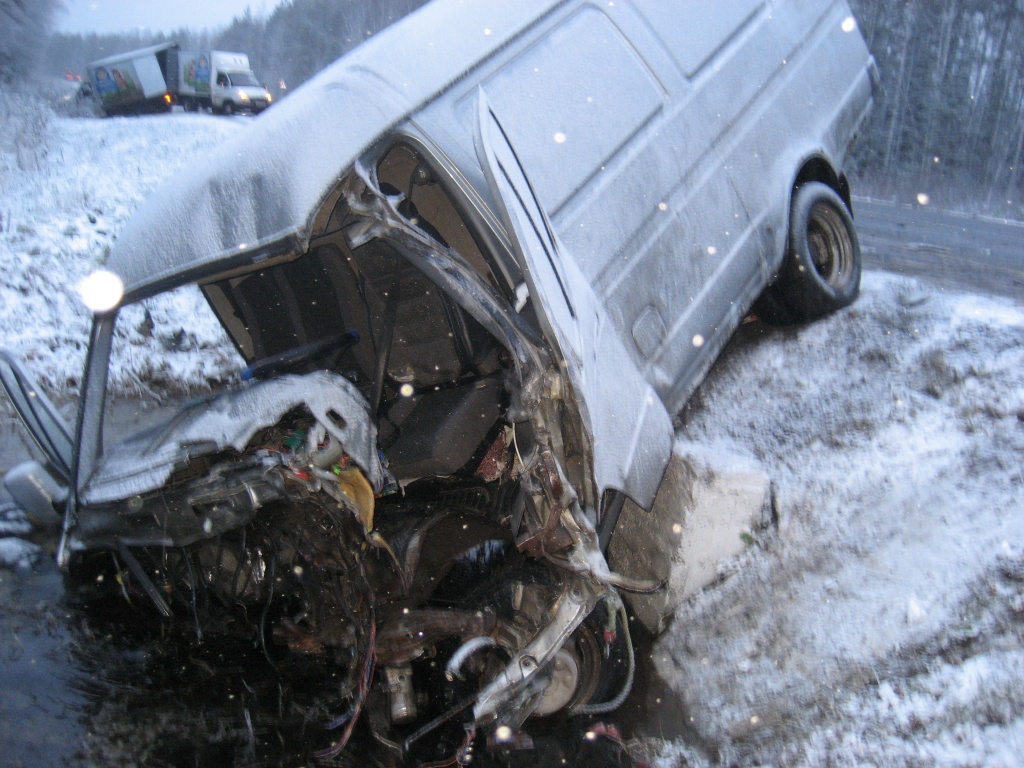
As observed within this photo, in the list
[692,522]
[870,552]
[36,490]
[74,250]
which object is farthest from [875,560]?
[74,250]

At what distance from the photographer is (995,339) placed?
3.13 meters

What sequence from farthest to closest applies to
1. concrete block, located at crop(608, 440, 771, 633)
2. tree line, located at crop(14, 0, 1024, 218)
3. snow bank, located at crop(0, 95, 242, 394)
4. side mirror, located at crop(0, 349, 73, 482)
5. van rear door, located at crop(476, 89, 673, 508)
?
1. tree line, located at crop(14, 0, 1024, 218)
2. snow bank, located at crop(0, 95, 242, 394)
3. side mirror, located at crop(0, 349, 73, 482)
4. concrete block, located at crop(608, 440, 771, 633)
5. van rear door, located at crop(476, 89, 673, 508)

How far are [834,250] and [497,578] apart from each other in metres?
2.94

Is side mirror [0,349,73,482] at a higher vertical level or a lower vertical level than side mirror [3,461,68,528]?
higher

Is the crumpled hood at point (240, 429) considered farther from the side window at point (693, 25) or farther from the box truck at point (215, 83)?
the box truck at point (215, 83)

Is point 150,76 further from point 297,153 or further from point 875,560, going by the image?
point 875,560

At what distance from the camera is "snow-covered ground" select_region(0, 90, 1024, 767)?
7.34 feet

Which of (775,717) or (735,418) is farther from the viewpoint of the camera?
(735,418)

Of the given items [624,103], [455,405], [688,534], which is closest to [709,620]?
[688,534]

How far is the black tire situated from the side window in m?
1.01

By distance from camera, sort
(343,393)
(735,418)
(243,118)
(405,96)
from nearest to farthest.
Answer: (405,96)
(343,393)
(735,418)
(243,118)

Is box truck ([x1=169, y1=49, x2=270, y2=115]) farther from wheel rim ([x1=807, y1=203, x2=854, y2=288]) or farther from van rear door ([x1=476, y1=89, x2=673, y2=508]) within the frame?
van rear door ([x1=476, y1=89, x2=673, y2=508])

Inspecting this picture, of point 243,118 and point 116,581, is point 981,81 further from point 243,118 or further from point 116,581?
point 116,581

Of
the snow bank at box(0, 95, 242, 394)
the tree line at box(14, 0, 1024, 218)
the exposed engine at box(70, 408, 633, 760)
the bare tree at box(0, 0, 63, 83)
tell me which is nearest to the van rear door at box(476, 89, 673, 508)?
the exposed engine at box(70, 408, 633, 760)
